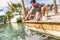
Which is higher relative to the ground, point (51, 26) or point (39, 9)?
point (39, 9)

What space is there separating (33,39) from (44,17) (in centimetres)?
111

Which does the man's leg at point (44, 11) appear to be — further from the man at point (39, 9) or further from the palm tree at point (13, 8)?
the palm tree at point (13, 8)

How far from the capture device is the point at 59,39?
698cm

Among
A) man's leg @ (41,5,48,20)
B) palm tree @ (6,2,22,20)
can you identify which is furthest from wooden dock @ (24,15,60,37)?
palm tree @ (6,2,22,20)

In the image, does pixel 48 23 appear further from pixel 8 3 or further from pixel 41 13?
pixel 8 3

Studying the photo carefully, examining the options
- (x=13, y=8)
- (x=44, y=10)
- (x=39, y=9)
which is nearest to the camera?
(x=44, y=10)

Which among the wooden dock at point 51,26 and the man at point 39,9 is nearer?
the wooden dock at point 51,26

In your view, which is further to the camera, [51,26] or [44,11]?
[44,11]

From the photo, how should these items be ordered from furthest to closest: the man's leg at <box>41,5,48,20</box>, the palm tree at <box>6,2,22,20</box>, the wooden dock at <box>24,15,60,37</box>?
the palm tree at <box>6,2,22,20</box>
the man's leg at <box>41,5,48,20</box>
the wooden dock at <box>24,15,60,37</box>

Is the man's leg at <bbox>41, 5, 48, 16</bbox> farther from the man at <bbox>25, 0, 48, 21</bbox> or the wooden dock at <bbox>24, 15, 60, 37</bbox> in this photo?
the wooden dock at <bbox>24, 15, 60, 37</bbox>

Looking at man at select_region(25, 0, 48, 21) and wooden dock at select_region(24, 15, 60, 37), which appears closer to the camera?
wooden dock at select_region(24, 15, 60, 37)

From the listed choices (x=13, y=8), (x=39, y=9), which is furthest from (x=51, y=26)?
(x=13, y=8)

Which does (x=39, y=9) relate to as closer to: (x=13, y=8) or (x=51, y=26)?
(x=51, y=26)

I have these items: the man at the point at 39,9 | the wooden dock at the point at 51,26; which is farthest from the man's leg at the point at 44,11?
the wooden dock at the point at 51,26
